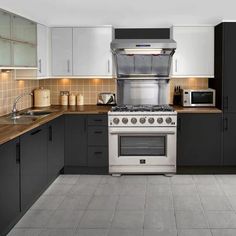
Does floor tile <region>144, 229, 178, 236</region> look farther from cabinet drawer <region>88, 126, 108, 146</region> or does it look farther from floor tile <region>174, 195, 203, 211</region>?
cabinet drawer <region>88, 126, 108, 146</region>

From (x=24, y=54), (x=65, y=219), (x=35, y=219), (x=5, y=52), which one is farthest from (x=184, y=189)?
(x=5, y=52)

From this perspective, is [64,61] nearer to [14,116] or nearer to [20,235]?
[14,116]

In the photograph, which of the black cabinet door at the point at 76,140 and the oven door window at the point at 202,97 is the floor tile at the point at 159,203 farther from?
the oven door window at the point at 202,97

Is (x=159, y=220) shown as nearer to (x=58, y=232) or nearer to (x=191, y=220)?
(x=191, y=220)

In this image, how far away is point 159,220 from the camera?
429cm

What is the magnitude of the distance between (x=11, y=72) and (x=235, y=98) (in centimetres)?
292

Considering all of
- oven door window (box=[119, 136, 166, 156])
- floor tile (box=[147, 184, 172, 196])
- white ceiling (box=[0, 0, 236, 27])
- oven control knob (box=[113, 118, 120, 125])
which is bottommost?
floor tile (box=[147, 184, 172, 196])

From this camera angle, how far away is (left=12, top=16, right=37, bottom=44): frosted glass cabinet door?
500 cm

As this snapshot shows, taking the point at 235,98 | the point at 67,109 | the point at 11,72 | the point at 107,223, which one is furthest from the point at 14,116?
the point at 235,98

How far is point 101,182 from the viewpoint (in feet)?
19.0

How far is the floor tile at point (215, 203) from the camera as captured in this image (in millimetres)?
4648

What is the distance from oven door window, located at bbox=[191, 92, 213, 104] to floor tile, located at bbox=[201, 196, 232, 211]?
1.82 m

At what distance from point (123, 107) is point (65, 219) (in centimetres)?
228

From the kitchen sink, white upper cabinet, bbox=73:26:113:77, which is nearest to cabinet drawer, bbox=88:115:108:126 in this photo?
the kitchen sink
